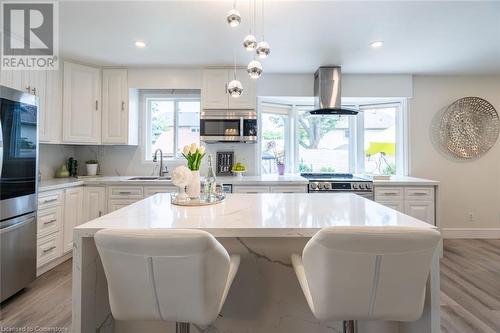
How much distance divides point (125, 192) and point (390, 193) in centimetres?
331

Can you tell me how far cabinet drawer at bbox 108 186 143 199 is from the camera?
10.2 feet

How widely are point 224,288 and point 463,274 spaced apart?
9.19ft

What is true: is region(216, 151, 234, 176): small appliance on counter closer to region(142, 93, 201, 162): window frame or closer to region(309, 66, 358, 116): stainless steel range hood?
region(142, 93, 201, 162): window frame

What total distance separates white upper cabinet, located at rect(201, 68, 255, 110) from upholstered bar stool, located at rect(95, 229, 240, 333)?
9.19 feet

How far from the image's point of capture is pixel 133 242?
83 cm

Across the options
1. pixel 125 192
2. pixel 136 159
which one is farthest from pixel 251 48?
pixel 136 159

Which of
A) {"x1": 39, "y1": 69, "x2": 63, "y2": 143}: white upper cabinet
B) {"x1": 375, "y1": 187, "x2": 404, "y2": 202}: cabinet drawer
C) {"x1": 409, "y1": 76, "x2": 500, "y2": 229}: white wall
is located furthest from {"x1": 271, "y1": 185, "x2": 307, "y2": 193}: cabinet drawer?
{"x1": 39, "y1": 69, "x2": 63, "y2": 143}: white upper cabinet

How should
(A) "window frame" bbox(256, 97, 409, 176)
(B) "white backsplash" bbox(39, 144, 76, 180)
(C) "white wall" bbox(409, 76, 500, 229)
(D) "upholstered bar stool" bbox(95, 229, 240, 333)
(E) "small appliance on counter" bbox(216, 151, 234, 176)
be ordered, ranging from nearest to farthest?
1. (D) "upholstered bar stool" bbox(95, 229, 240, 333)
2. (B) "white backsplash" bbox(39, 144, 76, 180)
3. (E) "small appliance on counter" bbox(216, 151, 234, 176)
4. (C) "white wall" bbox(409, 76, 500, 229)
5. (A) "window frame" bbox(256, 97, 409, 176)

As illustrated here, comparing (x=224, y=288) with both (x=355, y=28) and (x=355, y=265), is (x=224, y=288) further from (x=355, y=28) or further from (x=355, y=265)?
(x=355, y=28)

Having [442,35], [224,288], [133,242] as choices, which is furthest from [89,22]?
[442,35]

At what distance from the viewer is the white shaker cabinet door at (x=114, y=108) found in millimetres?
3422

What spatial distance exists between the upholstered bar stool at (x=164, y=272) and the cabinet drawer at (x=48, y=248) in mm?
2142

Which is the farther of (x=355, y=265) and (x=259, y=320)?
(x=259, y=320)

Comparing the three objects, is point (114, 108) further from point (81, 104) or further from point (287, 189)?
point (287, 189)
